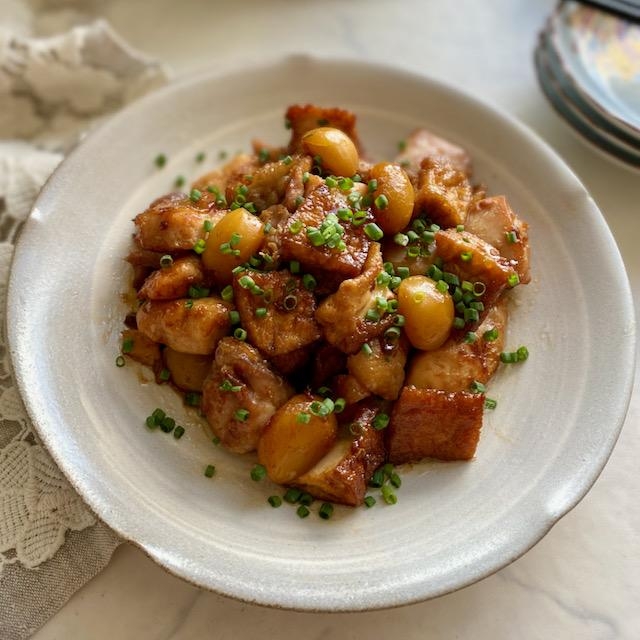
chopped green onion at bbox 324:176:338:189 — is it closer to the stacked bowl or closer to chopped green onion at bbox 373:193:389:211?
chopped green onion at bbox 373:193:389:211

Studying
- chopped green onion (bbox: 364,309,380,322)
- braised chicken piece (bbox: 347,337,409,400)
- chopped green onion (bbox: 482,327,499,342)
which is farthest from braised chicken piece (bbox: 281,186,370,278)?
chopped green onion (bbox: 482,327,499,342)

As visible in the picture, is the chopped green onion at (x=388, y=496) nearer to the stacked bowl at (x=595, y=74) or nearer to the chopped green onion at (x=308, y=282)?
the chopped green onion at (x=308, y=282)

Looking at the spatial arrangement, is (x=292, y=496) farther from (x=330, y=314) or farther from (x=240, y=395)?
(x=330, y=314)

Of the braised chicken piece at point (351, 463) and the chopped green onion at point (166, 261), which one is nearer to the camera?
the braised chicken piece at point (351, 463)

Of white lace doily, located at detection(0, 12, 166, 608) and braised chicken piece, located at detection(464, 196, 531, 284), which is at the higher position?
braised chicken piece, located at detection(464, 196, 531, 284)

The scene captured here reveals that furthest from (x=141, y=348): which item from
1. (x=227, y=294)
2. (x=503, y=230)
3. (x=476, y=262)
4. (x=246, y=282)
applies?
(x=503, y=230)

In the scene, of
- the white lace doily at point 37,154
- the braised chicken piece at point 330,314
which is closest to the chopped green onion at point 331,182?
the braised chicken piece at point 330,314

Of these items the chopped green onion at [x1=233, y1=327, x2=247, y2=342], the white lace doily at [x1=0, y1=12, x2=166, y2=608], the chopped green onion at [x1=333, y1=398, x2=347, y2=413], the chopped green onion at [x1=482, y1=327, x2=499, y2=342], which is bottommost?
the white lace doily at [x1=0, y1=12, x2=166, y2=608]
